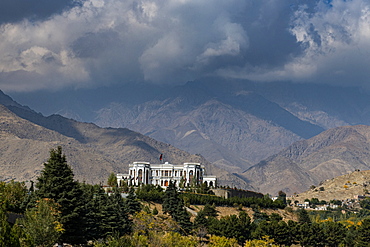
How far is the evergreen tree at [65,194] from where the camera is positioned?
270ft

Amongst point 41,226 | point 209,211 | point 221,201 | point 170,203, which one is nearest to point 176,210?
point 170,203

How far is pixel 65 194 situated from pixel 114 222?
19.1 meters

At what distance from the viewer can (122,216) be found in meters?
104

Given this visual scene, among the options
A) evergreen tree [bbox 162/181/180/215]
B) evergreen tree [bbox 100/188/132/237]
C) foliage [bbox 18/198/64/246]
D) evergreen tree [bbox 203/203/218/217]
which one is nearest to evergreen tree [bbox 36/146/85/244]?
foliage [bbox 18/198/64/246]

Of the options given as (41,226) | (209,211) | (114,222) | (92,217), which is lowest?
(41,226)

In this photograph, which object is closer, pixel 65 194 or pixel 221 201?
pixel 65 194

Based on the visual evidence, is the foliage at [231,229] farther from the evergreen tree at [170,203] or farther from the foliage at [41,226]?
the foliage at [41,226]

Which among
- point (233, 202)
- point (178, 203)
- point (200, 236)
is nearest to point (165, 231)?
point (200, 236)

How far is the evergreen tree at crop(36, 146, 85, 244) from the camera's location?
82.2 m

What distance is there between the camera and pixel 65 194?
82500mm

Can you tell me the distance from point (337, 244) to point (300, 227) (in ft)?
36.7

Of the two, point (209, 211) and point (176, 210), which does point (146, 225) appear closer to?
point (176, 210)

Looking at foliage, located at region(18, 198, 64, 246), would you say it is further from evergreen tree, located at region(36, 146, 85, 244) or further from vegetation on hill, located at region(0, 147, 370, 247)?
evergreen tree, located at region(36, 146, 85, 244)

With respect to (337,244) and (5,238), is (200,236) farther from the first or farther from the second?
(5,238)
